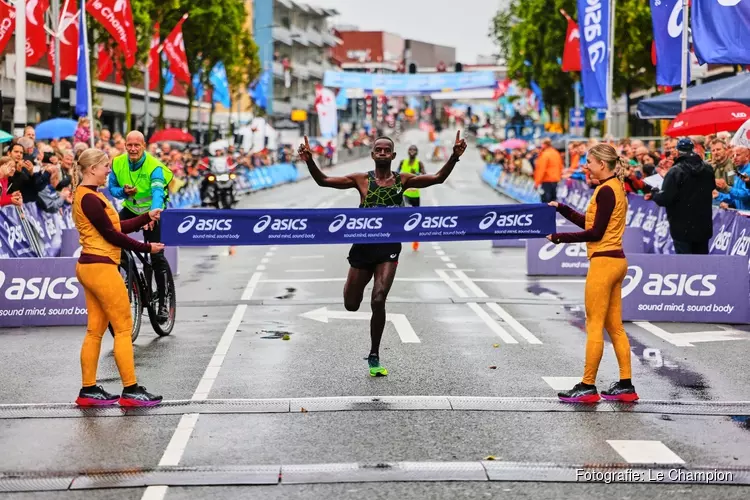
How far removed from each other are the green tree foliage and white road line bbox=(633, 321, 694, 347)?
3264cm

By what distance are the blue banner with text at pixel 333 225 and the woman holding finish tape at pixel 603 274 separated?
4.63 feet

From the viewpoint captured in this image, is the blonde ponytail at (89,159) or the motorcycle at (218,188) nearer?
the blonde ponytail at (89,159)

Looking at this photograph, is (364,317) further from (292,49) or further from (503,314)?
(292,49)

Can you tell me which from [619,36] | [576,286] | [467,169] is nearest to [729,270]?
[576,286]

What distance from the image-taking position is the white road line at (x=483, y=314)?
13.4 m

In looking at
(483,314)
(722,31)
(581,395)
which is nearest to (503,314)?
(483,314)

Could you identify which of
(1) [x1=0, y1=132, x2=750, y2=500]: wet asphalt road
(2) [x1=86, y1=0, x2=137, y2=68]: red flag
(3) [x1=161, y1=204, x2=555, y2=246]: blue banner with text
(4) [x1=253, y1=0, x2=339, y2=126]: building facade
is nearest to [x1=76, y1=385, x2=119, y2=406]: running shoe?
(1) [x1=0, y1=132, x2=750, y2=500]: wet asphalt road

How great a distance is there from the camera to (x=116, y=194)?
515 inches

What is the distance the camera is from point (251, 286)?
18.9m

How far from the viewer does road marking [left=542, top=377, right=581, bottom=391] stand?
407 inches

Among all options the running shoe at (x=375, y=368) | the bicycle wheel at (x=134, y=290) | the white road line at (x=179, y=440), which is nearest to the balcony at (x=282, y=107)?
the bicycle wheel at (x=134, y=290)

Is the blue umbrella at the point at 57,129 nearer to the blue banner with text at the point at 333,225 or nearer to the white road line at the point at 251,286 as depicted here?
the white road line at the point at 251,286

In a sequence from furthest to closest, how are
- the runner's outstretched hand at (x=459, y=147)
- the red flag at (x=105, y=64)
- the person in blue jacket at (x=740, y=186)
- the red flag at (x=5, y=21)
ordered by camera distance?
the red flag at (x=105, y=64) → the red flag at (x=5, y=21) → the person in blue jacket at (x=740, y=186) → the runner's outstretched hand at (x=459, y=147)

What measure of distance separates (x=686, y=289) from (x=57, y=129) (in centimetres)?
1694
